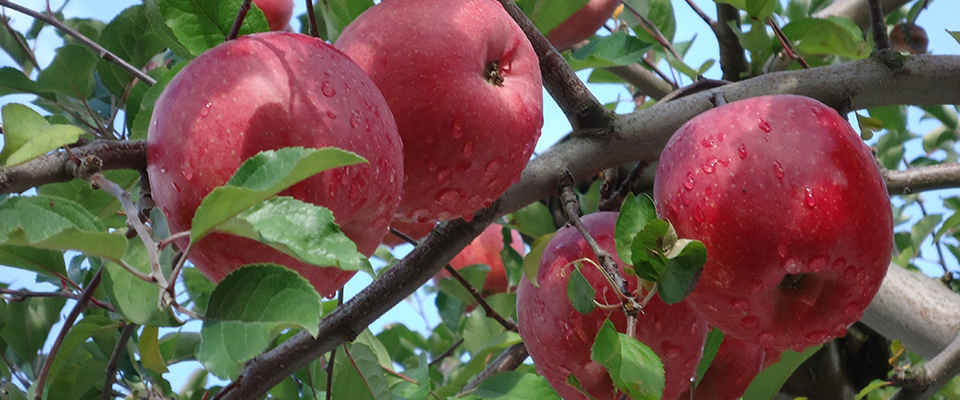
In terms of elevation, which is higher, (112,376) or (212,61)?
(212,61)

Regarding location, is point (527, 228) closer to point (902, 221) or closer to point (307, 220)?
point (307, 220)

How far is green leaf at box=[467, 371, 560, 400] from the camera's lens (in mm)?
1089

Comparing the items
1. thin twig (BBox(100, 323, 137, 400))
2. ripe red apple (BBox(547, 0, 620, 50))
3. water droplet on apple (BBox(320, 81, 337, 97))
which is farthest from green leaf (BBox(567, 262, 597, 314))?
ripe red apple (BBox(547, 0, 620, 50))

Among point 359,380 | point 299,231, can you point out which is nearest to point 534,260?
point 359,380

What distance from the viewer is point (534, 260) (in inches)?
40.3

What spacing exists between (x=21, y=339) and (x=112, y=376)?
0.61 metres

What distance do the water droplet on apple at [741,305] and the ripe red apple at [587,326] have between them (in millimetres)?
135

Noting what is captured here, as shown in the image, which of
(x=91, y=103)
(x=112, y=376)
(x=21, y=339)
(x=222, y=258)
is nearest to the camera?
(x=222, y=258)

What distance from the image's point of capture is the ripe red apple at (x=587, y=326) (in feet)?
2.86

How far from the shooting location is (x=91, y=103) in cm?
134

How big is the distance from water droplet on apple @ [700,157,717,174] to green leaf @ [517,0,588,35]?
435 mm

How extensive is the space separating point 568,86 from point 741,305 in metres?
0.33

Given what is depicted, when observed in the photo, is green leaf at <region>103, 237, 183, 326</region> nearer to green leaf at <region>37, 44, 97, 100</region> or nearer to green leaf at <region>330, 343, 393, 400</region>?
green leaf at <region>330, 343, 393, 400</region>

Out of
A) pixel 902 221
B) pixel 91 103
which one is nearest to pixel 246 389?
pixel 91 103
